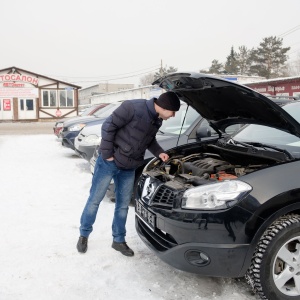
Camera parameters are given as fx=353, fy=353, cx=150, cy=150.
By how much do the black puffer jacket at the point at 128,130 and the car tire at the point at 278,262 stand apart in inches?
56.1

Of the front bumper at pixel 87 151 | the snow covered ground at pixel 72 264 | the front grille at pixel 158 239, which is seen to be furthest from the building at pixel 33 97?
the front grille at pixel 158 239

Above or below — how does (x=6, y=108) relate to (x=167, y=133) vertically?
below

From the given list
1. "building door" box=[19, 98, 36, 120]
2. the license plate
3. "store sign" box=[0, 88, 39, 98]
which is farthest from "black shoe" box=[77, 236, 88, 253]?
"building door" box=[19, 98, 36, 120]

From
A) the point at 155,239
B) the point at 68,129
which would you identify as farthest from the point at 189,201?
the point at 68,129

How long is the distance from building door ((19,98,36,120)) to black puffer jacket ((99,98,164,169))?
1084 inches

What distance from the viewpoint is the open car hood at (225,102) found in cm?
285

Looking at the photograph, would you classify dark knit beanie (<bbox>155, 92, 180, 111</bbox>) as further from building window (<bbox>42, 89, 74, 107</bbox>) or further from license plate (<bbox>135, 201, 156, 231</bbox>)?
building window (<bbox>42, 89, 74, 107</bbox>)

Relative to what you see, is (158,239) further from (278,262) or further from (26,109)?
(26,109)

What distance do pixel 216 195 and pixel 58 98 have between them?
28.9 meters

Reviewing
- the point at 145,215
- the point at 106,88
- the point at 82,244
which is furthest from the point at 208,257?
the point at 106,88

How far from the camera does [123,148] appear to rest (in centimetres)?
333

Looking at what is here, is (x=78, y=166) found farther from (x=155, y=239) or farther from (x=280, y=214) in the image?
(x=280, y=214)

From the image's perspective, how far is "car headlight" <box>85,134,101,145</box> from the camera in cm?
692

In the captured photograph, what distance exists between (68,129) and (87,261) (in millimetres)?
6118
